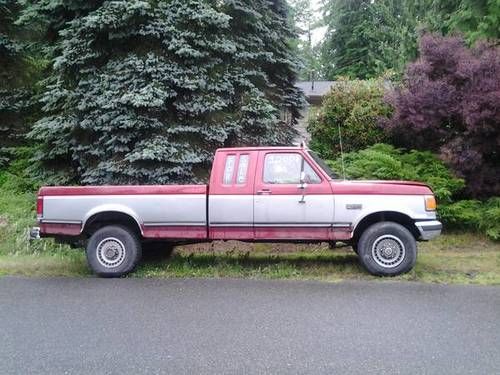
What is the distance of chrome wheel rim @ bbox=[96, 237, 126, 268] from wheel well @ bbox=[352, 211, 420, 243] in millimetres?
3389

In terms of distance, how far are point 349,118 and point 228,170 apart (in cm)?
553

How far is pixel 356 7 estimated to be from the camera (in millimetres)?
41906

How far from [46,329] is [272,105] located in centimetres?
838

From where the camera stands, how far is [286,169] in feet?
26.3

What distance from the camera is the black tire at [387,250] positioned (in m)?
7.66

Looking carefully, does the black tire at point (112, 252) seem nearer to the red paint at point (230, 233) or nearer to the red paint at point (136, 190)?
the red paint at point (136, 190)

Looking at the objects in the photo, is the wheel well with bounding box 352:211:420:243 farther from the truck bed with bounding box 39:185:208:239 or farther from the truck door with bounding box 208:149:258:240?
the truck bed with bounding box 39:185:208:239

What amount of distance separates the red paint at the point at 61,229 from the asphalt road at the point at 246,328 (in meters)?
0.77

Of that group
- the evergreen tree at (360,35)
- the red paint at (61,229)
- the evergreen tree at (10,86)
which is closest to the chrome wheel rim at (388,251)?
the red paint at (61,229)

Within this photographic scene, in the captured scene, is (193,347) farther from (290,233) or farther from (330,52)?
(330,52)

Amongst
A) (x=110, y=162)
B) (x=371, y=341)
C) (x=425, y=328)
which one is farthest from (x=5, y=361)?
(x=110, y=162)

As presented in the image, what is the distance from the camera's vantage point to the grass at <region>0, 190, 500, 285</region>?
26.4 ft

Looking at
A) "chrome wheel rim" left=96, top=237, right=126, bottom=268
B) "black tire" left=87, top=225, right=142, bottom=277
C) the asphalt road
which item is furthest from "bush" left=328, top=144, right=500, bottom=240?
"chrome wheel rim" left=96, top=237, right=126, bottom=268

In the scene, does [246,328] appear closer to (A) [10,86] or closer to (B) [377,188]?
(B) [377,188]
